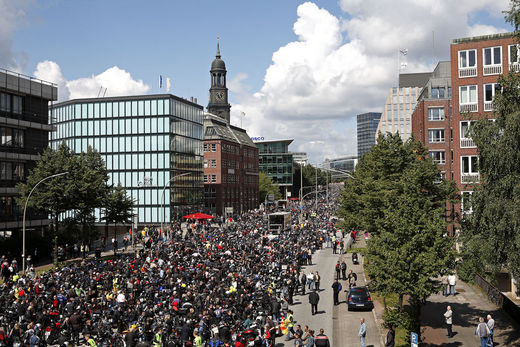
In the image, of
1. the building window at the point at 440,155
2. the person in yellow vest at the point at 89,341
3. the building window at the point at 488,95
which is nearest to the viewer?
the person in yellow vest at the point at 89,341

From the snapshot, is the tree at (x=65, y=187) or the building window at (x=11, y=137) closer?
the tree at (x=65, y=187)

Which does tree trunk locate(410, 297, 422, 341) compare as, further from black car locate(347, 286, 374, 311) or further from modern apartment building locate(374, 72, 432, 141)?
modern apartment building locate(374, 72, 432, 141)

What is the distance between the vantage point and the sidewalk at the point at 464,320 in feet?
80.6

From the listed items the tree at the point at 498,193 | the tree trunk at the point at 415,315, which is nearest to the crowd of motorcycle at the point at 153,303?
the tree trunk at the point at 415,315

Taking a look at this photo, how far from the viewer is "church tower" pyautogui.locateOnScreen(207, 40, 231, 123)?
169m

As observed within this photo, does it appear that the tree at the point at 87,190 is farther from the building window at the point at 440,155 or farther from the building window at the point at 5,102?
the building window at the point at 440,155

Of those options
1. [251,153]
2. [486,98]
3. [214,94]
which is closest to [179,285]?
[486,98]

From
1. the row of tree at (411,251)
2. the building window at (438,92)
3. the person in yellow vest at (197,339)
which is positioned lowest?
the person in yellow vest at (197,339)

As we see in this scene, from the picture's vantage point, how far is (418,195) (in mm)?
23562

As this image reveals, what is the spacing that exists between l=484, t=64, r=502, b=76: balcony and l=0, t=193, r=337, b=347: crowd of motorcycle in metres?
24.5

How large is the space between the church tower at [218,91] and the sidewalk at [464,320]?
458 ft

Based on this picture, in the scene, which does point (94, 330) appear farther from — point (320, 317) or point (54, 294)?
point (320, 317)

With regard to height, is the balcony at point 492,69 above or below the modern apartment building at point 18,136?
above

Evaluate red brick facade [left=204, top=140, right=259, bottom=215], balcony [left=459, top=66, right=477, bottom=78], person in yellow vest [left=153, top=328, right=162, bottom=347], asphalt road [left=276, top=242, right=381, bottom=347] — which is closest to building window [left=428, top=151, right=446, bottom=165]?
balcony [left=459, top=66, right=477, bottom=78]
